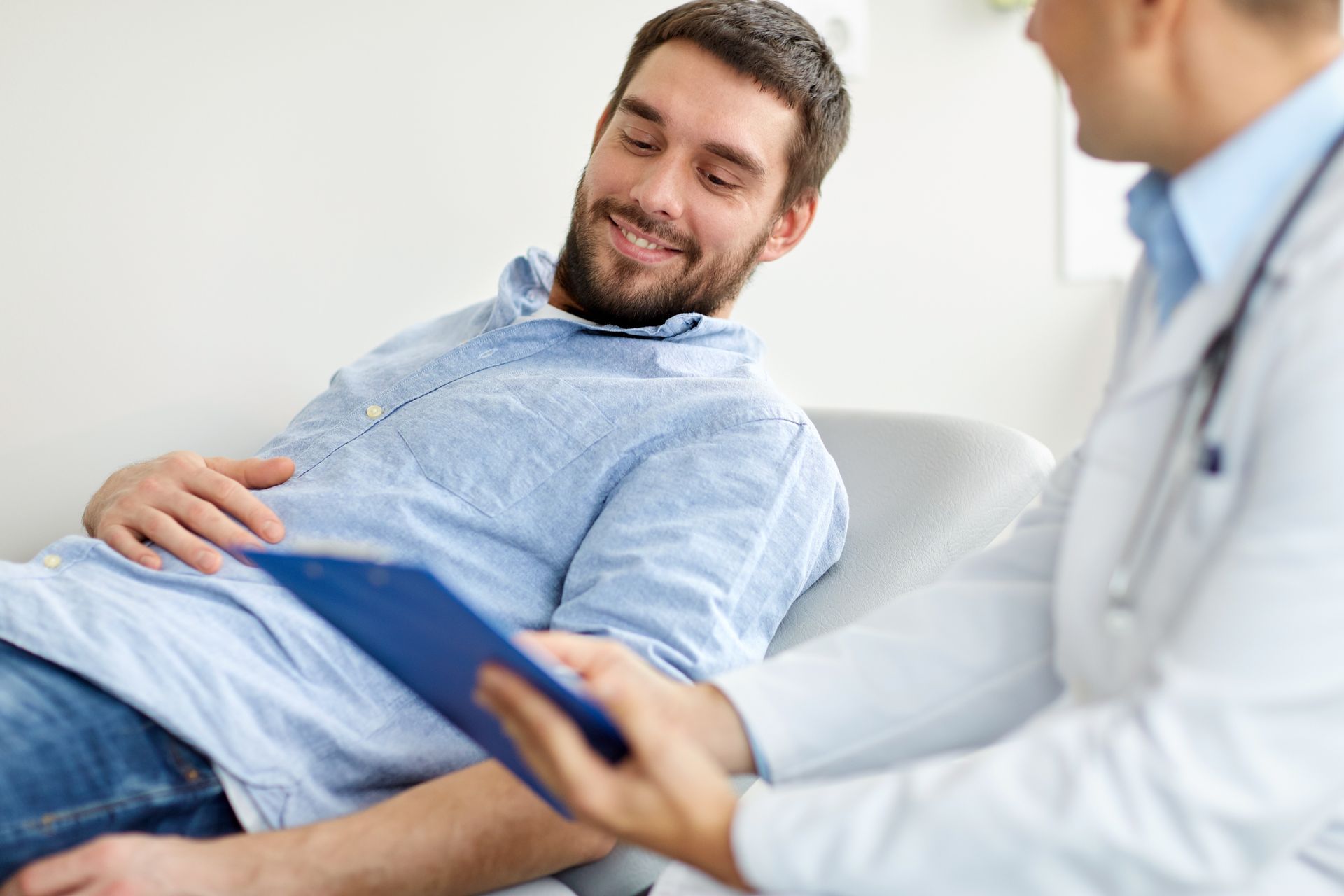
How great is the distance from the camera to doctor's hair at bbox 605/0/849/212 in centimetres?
149

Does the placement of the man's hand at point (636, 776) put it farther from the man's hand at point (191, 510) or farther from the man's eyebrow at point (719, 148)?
the man's eyebrow at point (719, 148)

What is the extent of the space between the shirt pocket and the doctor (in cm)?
51

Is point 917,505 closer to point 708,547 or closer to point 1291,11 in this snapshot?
point 708,547

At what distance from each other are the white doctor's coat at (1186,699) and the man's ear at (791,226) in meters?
0.97


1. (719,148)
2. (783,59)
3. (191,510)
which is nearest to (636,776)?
(191,510)

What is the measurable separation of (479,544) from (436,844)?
1.14ft

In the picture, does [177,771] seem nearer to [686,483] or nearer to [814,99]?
[686,483]

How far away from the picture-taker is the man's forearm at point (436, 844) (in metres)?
0.90

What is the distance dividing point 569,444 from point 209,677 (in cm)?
A: 42

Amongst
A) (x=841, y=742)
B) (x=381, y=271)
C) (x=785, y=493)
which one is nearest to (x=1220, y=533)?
(x=841, y=742)

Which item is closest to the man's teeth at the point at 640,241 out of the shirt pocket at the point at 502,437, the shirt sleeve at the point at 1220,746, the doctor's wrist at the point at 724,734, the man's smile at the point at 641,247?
the man's smile at the point at 641,247

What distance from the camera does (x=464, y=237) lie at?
6.23 ft

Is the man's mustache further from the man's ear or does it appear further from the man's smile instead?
the man's ear

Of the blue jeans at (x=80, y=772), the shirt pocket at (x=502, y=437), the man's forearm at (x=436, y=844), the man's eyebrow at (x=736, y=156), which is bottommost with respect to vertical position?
the man's forearm at (x=436, y=844)
